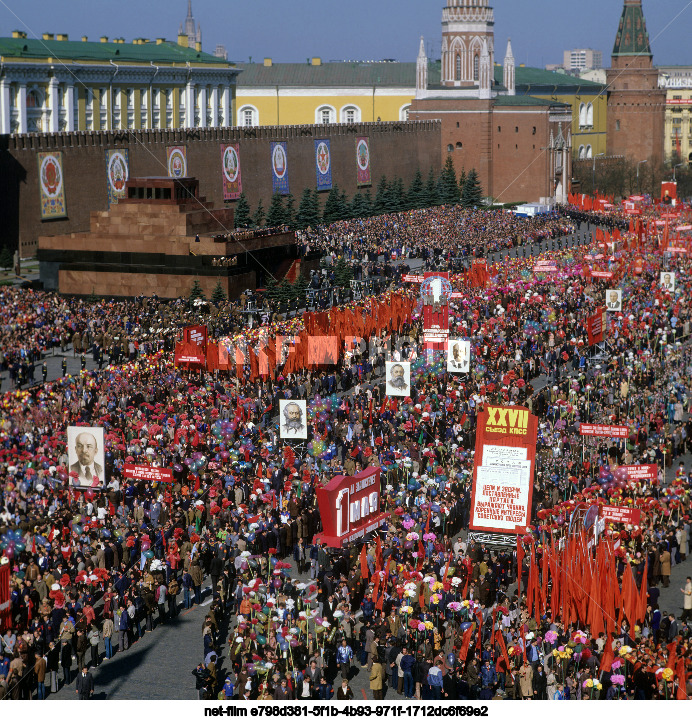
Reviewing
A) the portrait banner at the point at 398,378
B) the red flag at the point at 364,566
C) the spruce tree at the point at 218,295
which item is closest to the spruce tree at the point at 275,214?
the spruce tree at the point at 218,295

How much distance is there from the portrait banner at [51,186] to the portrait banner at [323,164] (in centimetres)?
2271

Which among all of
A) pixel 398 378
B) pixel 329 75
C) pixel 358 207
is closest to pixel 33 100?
pixel 358 207

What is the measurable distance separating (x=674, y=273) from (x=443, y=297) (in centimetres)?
1137

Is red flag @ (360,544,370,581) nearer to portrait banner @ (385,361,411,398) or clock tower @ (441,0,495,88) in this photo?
portrait banner @ (385,361,411,398)

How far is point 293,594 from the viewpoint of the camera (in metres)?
22.0

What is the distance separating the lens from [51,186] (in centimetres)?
6222

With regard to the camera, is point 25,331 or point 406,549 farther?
point 25,331

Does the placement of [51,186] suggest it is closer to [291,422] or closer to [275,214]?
[275,214]

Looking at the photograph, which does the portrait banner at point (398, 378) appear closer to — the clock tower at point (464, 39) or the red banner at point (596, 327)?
the red banner at point (596, 327)

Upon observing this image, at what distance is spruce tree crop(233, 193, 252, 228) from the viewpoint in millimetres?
70938

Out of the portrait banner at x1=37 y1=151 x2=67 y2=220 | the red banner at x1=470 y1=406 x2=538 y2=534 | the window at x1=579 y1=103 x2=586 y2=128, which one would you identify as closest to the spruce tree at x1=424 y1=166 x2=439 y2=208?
the portrait banner at x1=37 y1=151 x2=67 y2=220

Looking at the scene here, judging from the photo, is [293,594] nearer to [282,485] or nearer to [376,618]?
[376,618]

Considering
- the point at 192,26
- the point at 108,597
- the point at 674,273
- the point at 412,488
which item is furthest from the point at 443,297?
the point at 192,26

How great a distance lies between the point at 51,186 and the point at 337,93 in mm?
59024
